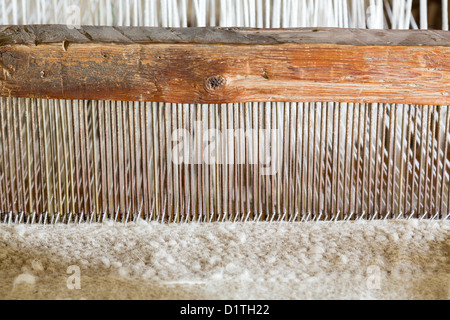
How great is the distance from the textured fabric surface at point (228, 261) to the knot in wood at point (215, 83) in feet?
1.43

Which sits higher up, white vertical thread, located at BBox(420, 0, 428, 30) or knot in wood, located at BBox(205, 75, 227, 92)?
white vertical thread, located at BBox(420, 0, 428, 30)

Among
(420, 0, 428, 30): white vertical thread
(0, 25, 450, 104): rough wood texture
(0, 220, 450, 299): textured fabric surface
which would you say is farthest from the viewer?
(420, 0, 428, 30): white vertical thread

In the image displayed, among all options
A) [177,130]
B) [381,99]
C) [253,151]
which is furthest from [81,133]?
[381,99]

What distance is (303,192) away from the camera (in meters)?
1.53

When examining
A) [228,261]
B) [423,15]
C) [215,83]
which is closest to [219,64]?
[215,83]

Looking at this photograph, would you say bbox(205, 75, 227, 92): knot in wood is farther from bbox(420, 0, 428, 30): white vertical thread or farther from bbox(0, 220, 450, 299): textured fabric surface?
bbox(420, 0, 428, 30): white vertical thread

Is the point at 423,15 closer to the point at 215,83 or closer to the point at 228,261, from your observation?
the point at 215,83

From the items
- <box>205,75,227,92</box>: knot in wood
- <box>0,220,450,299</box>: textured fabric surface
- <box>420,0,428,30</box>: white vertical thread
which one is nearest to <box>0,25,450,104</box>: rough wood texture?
<box>205,75,227,92</box>: knot in wood

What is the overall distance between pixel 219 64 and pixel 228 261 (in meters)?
0.58

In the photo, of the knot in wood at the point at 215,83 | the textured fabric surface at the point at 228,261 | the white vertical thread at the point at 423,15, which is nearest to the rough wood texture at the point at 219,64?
the knot in wood at the point at 215,83

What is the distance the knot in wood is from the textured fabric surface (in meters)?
0.43

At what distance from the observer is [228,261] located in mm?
1277

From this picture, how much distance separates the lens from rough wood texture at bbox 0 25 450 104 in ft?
4.62
